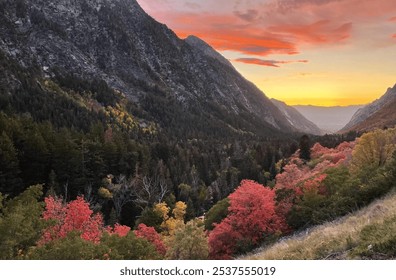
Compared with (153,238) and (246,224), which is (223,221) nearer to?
(246,224)

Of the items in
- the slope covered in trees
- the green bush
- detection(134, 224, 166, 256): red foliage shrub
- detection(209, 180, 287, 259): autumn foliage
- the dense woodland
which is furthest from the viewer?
detection(134, 224, 166, 256): red foliage shrub

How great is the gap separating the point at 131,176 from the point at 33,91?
117 metres

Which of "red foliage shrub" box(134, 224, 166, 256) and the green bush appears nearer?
the green bush

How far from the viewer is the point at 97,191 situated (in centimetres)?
6612

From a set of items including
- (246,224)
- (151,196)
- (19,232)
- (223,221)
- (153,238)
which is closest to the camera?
(19,232)

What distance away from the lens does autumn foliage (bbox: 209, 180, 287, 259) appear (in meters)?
28.8

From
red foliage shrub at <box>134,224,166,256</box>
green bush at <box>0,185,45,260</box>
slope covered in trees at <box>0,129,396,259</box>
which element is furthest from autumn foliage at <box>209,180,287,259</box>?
green bush at <box>0,185,45,260</box>

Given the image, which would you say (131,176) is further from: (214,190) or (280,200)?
(280,200)

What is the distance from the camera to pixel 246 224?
30.2 m

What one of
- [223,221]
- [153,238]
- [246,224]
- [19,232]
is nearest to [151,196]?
[153,238]

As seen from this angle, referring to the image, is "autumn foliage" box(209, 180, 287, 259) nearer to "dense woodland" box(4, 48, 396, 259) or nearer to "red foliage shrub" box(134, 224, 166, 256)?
"dense woodland" box(4, 48, 396, 259)

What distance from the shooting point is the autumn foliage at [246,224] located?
2881 centimetres

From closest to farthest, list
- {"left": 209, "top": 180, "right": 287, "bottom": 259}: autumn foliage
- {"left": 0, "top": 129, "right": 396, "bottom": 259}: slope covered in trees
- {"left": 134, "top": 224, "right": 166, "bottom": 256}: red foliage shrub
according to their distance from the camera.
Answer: {"left": 0, "top": 129, "right": 396, "bottom": 259}: slope covered in trees
{"left": 209, "top": 180, "right": 287, "bottom": 259}: autumn foliage
{"left": 134, "top": 224, "right": 166, "bottom": 256}: red foliage shrub
